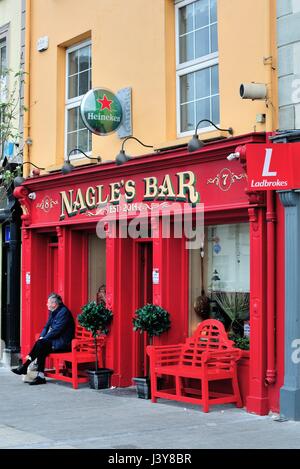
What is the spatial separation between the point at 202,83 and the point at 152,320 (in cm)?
352

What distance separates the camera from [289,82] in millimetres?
9516

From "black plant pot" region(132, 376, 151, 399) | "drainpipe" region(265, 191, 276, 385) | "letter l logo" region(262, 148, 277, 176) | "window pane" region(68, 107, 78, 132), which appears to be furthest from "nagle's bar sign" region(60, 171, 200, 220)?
"black plant pot" region(132, 376, 151, 399)

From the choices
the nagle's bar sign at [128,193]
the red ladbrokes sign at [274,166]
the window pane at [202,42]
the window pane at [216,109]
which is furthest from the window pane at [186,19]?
the red ladbrokes sign at [274,166]

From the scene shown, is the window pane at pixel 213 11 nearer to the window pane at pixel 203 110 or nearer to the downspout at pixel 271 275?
the window pane at pixel 203 110

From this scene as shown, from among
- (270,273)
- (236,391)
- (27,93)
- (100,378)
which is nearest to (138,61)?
(27,93)

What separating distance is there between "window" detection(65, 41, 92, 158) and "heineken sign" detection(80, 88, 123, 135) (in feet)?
5.28

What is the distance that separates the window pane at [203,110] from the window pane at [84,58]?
10.5ft

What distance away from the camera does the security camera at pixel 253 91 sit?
9531 mm

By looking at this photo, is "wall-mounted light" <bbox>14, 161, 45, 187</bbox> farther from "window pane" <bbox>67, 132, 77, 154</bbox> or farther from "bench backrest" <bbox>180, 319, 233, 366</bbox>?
"bench backrest" <bbox>180, 319, 233, 366</bbox>

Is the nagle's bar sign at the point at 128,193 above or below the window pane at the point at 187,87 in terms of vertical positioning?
below
